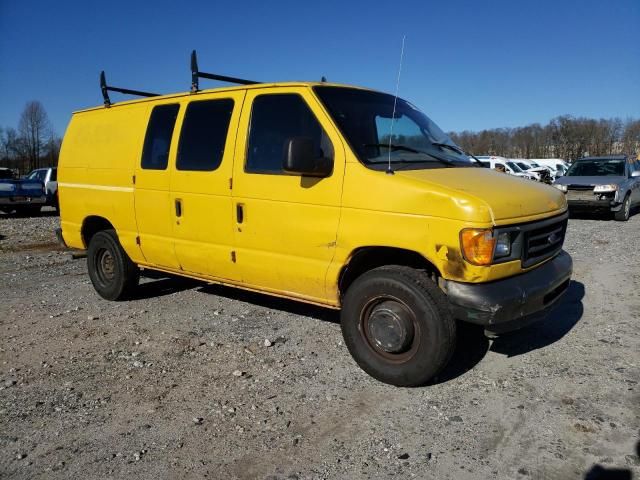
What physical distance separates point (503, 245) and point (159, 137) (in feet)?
11.7

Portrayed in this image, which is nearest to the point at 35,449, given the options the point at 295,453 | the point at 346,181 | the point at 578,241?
the point at 295,453

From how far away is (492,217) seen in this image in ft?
10.7

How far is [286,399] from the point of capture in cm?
356

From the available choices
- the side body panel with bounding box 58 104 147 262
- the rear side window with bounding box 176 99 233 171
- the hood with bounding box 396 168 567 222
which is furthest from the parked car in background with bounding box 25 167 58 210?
the hood with bounding box 396 168 567 222

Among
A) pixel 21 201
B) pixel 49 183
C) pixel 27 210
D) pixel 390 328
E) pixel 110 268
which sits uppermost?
pixel 390 328

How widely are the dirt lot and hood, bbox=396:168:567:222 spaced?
1294 mm

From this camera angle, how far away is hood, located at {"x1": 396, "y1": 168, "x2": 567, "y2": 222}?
3.27 meters

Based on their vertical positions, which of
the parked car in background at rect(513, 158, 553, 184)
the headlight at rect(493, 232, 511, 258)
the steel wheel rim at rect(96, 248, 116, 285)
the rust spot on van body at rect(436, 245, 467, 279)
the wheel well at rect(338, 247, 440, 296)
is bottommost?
the parked car in background at rect(513, 158, 553, 184)

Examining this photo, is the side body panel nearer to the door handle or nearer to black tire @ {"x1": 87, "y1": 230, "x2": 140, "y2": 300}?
black tire @ {"x1": 87, "y1": 230, "x2": 140, "y2": 300}

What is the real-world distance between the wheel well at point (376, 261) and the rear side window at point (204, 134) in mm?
1599

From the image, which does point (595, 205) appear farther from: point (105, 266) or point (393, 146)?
point (105, 266)

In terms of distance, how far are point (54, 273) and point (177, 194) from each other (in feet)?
13.3

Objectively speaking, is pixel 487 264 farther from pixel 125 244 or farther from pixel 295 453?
pixel 125 244

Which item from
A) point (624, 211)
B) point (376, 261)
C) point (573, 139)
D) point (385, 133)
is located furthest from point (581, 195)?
point (573, 139)
